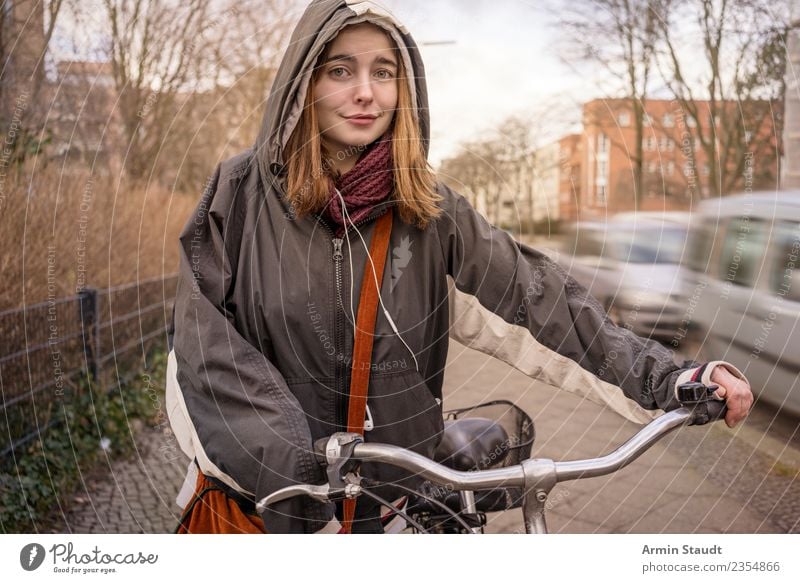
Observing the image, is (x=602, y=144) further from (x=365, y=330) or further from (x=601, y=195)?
(x=365, y=330)

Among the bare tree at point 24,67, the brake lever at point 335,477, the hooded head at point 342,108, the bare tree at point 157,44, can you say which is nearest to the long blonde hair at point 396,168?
the hooded head at point 342,108

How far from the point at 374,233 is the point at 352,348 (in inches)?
9.6

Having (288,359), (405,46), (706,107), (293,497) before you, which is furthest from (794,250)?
(293,497)

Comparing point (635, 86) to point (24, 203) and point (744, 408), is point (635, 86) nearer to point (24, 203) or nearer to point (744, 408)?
point (744, 408)

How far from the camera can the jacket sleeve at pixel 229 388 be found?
1.47 metres

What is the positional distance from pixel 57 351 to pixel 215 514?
255 centimetres

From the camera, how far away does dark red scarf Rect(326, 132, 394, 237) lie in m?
1.72

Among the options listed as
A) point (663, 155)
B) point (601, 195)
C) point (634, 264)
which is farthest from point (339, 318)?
point (663, 155)

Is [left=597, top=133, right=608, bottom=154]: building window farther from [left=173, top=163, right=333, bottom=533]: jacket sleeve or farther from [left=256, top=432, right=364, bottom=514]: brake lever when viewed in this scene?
[left=256, top=432, right=364, bottom=514]: brake lever

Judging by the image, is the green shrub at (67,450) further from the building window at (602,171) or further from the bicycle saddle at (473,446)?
the building window at (602,171)

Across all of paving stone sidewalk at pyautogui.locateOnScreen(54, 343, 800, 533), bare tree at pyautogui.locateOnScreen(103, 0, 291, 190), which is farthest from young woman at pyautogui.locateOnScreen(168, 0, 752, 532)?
bare tree at pyautogui.locateOnScreen(103, 0, 291, 190)

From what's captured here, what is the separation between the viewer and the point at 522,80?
2.30 m

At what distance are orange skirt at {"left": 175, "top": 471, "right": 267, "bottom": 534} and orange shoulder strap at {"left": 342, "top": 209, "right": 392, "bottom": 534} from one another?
207mm

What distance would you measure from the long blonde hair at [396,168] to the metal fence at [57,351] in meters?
2.02
